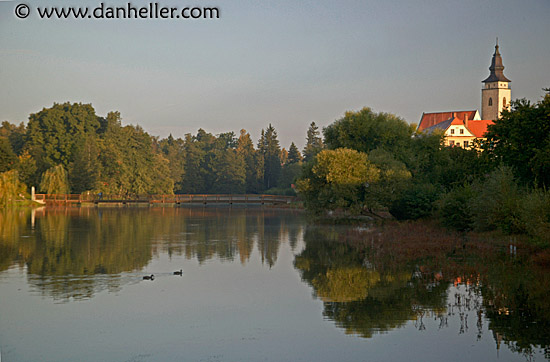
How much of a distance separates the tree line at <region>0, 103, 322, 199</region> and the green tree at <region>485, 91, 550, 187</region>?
5910cm

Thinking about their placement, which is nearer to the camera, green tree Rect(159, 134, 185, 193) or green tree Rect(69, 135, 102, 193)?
green tree Rect(69, 135, 102, 193)

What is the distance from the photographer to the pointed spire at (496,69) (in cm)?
11841

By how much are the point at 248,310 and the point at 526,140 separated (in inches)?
964

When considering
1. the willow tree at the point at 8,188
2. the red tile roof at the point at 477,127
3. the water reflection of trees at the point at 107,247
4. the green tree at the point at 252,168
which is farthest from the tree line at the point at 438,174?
the green tree at the point at 252,168

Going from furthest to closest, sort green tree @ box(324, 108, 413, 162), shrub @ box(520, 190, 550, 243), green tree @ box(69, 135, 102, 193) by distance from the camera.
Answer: green tree @ box(69, 135, 102, 193) → green tree @ box(324, 108, 413, 162) → shrub @ box(520, 190, 550, 243)

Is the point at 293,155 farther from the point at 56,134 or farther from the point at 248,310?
the point at 248,310

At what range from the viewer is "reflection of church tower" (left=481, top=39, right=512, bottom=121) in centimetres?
11769

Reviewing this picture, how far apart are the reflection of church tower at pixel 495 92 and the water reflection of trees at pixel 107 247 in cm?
8388

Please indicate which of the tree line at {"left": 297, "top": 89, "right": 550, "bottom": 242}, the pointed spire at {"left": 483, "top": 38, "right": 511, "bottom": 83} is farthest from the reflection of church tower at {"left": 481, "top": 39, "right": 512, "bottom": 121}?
the tree line at {"left": 297, "top": 89, "right": 550, "bottom": 242}

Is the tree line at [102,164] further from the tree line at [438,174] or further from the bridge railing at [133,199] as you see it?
the tree line at [438,174]

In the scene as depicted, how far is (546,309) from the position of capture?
54.2 feet

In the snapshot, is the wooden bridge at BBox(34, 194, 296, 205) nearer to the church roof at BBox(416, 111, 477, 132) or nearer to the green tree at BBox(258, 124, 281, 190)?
the green tree at BBox(258, 124, 281, 190)

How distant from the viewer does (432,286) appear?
67.1 feet

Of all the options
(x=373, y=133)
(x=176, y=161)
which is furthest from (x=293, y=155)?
(x=373, y=133)
